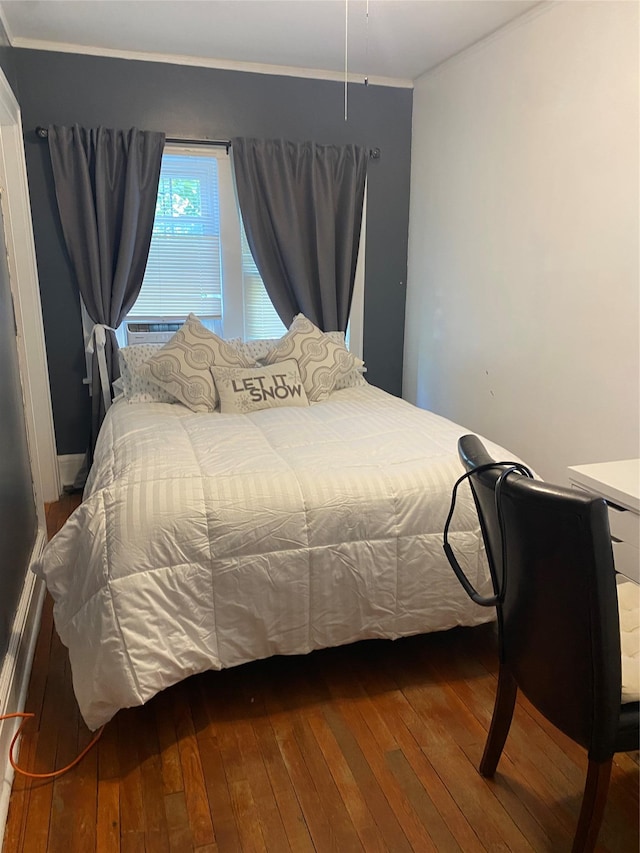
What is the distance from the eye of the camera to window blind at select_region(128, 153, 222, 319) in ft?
12.2

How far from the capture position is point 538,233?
299cm

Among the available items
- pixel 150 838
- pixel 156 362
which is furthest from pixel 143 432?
pixel 150 838

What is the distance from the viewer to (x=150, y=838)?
1495 mm

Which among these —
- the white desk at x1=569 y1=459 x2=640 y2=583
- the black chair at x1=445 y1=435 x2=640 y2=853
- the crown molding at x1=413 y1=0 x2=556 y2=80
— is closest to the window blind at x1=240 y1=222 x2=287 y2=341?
the crown molding at x1=413 y1=0 x2=556 y2=80

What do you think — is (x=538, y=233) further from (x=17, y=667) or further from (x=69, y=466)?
(x=69, y=466)

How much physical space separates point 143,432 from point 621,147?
7.30 ft

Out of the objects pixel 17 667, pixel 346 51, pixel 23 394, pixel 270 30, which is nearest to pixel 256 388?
pixel 23 394

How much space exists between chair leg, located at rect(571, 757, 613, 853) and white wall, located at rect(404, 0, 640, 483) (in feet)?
4.98

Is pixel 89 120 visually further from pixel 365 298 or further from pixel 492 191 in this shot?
pixel 492 191

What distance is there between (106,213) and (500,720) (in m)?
3.21

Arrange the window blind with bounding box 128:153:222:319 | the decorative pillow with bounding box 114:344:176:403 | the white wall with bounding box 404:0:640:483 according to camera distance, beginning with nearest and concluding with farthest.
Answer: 1. the white wall with bounding box 404:0:640:483
2. the decorative pillow with bounding box 114:344:176:403
3. the window blind with bounding box 128:153:222:319

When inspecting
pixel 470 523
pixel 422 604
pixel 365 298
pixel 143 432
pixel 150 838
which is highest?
pixel 365 298

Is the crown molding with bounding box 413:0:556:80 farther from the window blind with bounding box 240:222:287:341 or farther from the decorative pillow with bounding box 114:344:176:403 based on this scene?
the decorative pillow with bounding box 114:344:176:403

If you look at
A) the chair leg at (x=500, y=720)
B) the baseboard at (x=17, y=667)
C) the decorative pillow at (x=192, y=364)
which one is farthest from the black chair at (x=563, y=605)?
the decorative pillow at (x=192, y=364)
